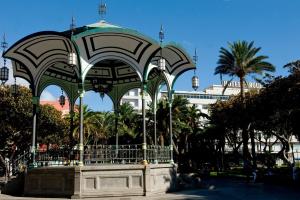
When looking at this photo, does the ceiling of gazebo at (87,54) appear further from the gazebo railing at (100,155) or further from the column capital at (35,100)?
the gazebo railing at (100,155)

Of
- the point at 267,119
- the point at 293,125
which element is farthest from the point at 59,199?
the point at 267,119

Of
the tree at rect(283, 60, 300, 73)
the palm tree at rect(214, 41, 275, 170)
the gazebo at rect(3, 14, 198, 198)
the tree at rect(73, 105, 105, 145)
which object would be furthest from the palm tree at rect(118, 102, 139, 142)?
the gazebo at rect(3, 14, 198, 198)

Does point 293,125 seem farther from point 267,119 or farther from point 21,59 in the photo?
point 21,59

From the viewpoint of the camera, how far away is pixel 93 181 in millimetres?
16422

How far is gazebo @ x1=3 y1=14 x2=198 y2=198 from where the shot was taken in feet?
54.3

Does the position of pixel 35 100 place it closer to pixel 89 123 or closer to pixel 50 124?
pixel 50 124

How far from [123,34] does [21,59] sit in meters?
5.62

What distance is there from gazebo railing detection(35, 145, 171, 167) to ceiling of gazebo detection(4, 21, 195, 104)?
3118mm

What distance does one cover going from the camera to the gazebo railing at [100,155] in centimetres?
1770

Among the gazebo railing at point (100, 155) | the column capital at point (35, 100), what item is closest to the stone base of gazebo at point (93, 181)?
the gazebo railing at point (100, 155)

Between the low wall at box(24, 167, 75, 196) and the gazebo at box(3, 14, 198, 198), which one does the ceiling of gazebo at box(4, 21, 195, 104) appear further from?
the low wall at box(24, 167, 75, 196)

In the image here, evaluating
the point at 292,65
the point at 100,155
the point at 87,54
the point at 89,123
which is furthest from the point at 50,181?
the point at 89,123

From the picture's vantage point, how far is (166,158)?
19922 mm

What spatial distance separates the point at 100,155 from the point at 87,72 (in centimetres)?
384
